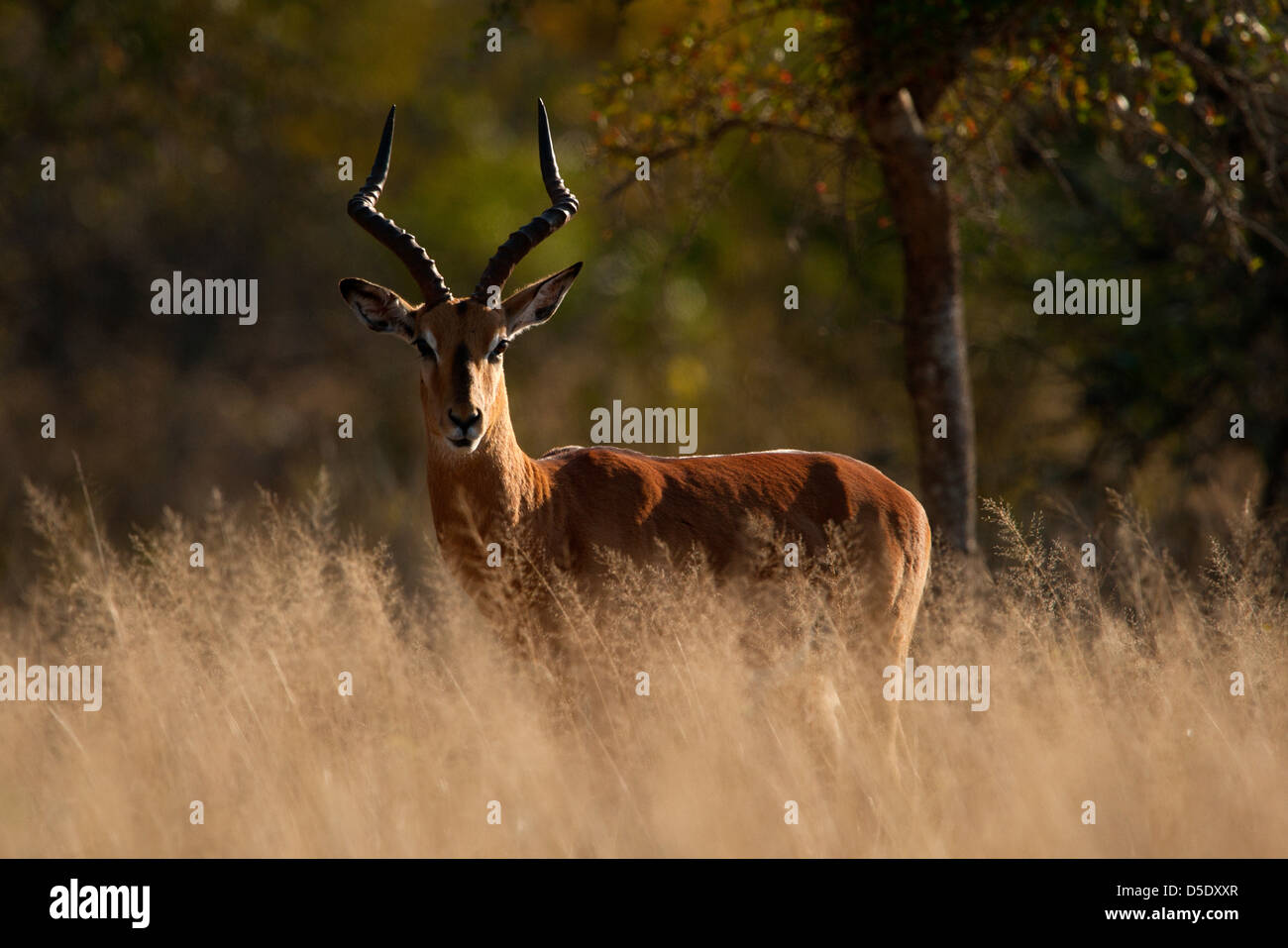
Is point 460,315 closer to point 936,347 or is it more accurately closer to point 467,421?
point 467,421

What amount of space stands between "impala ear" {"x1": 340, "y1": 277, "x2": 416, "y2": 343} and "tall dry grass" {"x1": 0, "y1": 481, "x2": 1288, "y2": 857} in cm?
113

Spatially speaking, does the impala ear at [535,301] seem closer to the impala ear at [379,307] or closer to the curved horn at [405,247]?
the curved horn at [405,247]

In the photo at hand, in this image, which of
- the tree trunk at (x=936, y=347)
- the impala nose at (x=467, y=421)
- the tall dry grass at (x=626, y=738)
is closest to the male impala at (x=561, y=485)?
the impala nose at (x=467, y=421)

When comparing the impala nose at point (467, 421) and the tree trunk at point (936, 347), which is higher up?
the tree trunk at point (936, 347)

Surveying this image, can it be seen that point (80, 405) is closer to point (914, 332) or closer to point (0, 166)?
point (0, 166)

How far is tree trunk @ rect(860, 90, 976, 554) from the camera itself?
915 centimetres

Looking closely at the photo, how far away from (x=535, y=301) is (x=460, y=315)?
0.53 meters

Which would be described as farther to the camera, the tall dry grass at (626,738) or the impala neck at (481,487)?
the impala neck at (481,487)

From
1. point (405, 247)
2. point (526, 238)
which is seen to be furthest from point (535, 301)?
point (405, 247)

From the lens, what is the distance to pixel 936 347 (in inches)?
362

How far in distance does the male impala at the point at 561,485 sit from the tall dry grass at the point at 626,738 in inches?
10.7

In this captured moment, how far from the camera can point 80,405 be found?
921 inches

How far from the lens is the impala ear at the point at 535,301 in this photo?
22.4 feet

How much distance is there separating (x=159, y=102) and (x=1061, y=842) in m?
14.2
